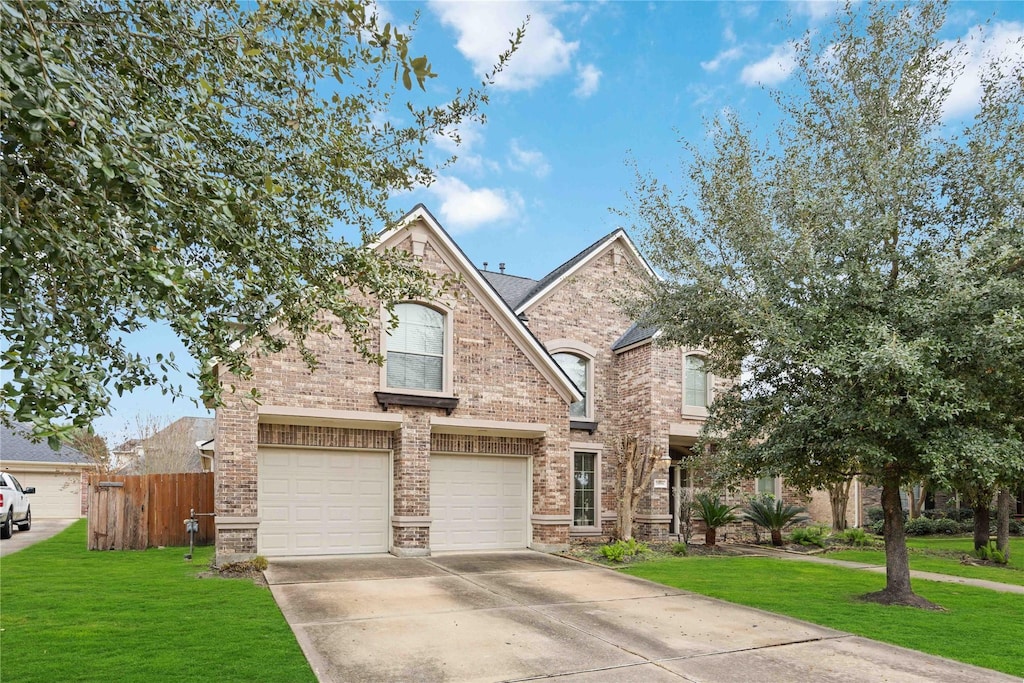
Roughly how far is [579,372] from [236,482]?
9.82 metres

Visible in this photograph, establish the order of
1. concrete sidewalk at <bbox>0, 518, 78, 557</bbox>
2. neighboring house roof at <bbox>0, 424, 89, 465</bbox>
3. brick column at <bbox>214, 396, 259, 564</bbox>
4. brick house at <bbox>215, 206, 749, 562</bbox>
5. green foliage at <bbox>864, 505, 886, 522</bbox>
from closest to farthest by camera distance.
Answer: brick column at <bbox>214, 396, 259, 564</bbox> < brick house at <bbox>215, 206, 749, 562</bbox> < concrete sidewalk at <bbox>0, 518, 78, 557</bbox> < green foliage at <bbox>864, 505, 886, 522</bbox> < neighboring house roof at <bbox>0, 424, 89, 465</bbox>

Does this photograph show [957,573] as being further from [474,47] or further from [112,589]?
[112,589]

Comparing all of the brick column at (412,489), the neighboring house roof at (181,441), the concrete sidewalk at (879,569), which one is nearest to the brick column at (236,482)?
the brick column at (412,489)

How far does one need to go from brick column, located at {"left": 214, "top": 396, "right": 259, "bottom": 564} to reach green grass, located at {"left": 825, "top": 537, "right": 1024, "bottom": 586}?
12926 millimetres

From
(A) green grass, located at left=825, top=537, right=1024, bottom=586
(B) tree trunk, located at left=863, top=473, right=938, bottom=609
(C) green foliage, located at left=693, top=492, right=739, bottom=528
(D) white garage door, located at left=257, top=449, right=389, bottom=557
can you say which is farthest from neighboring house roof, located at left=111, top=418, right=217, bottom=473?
(B) tree trunk, located at left=863, top=473, right=938, bottom=609

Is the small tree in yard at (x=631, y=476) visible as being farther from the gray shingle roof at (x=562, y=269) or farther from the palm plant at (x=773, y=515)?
the gray shingle roof at (x=562, y=269)

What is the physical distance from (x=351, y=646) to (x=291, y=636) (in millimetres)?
726

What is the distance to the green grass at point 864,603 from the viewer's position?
818 cm

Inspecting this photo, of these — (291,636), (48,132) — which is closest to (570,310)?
(291,636)

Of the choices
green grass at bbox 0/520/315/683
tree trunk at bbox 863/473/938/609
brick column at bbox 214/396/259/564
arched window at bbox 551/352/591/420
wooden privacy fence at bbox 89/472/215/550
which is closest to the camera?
green grass at bbox 0/520/315/683

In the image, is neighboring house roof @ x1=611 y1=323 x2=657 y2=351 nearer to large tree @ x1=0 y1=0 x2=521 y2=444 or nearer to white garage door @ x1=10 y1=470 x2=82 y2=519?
large tree @ x1=0 y1=0 x2=521 y2=444

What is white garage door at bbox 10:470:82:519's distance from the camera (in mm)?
30812

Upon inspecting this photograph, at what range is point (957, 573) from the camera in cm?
1416

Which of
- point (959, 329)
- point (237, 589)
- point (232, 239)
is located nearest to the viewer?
point (232, 239)
